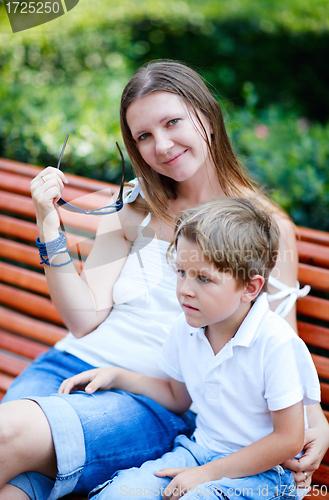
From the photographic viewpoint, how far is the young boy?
141 cm

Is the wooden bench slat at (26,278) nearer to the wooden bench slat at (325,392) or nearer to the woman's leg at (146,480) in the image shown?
the woman's leg at (146,480)

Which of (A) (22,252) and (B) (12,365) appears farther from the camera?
(A) (22,252)

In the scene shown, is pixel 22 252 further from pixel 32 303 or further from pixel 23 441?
pixel 23 441

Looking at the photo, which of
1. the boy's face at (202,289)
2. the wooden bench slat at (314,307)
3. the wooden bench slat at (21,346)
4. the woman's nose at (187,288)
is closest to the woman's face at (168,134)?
the boy's face at (202,289)

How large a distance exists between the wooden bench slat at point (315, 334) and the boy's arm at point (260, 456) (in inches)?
20.9

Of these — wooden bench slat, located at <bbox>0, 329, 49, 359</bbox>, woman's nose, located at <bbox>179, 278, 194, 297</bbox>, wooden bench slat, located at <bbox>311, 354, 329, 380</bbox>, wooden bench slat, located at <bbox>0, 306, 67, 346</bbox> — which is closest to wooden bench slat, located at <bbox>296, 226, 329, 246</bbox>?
wooden bench slat, located at <bbox>311, 354, 329, 380</bbox>

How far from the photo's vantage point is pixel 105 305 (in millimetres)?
1936

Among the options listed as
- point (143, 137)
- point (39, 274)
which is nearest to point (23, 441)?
point (143, 137)

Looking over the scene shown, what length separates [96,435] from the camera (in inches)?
61.7

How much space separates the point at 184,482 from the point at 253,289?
0.61 meters

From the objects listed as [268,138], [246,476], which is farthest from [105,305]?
[268,138]

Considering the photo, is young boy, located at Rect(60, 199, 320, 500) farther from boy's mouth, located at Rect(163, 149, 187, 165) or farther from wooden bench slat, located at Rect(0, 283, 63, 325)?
wooden bench slat, located at Rect(0, 283, 63, 325)

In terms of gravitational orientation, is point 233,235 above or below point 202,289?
above

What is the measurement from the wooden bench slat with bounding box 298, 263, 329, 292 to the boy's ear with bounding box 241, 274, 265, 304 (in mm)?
556
